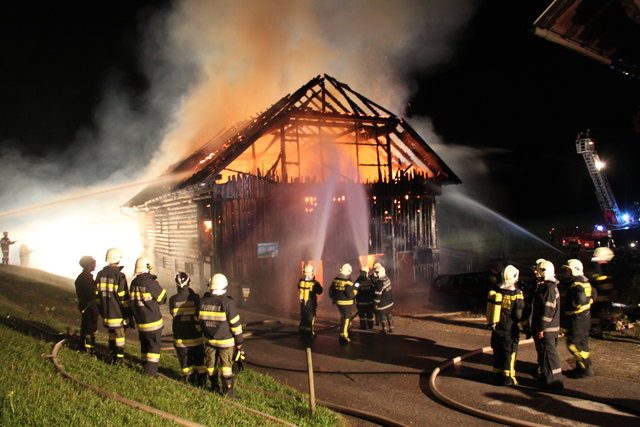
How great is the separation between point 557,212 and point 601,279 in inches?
2463

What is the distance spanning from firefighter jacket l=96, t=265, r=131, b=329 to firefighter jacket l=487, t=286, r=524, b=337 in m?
6.26

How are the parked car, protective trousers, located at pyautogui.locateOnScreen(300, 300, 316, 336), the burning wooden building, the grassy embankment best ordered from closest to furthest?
1. the grassy embankment
2. protective trousers, located at pyautogui.locateOnScreen(300, 300, 316, 336)
3. the parked car
4. the burning wooden building

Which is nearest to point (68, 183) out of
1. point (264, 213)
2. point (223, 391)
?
point (264, 213)

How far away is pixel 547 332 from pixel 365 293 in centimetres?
553

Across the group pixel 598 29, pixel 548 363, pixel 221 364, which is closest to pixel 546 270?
pixel 548 363

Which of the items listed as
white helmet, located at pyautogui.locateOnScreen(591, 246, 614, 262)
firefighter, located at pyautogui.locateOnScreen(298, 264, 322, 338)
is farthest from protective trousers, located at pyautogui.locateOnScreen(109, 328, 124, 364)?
white helmet, located at pyautogui.locateOnScreen(591, 246, 614, 262)

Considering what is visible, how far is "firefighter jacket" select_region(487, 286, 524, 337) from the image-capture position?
277 inches

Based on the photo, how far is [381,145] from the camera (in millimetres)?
19391

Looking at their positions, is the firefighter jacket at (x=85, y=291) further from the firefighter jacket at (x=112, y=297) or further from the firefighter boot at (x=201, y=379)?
the firefighter boot at (x=201, y=379)

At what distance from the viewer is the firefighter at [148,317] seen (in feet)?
22.0

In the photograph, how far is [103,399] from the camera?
5074mm

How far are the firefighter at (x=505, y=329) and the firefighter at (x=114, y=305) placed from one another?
621 cm

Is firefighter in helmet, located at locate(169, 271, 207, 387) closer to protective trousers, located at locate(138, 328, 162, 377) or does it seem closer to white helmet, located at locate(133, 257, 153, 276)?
protective trousers, located at locate(138, 328, 162, 377)

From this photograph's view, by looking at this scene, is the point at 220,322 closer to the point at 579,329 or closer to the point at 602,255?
the point at 579,329
